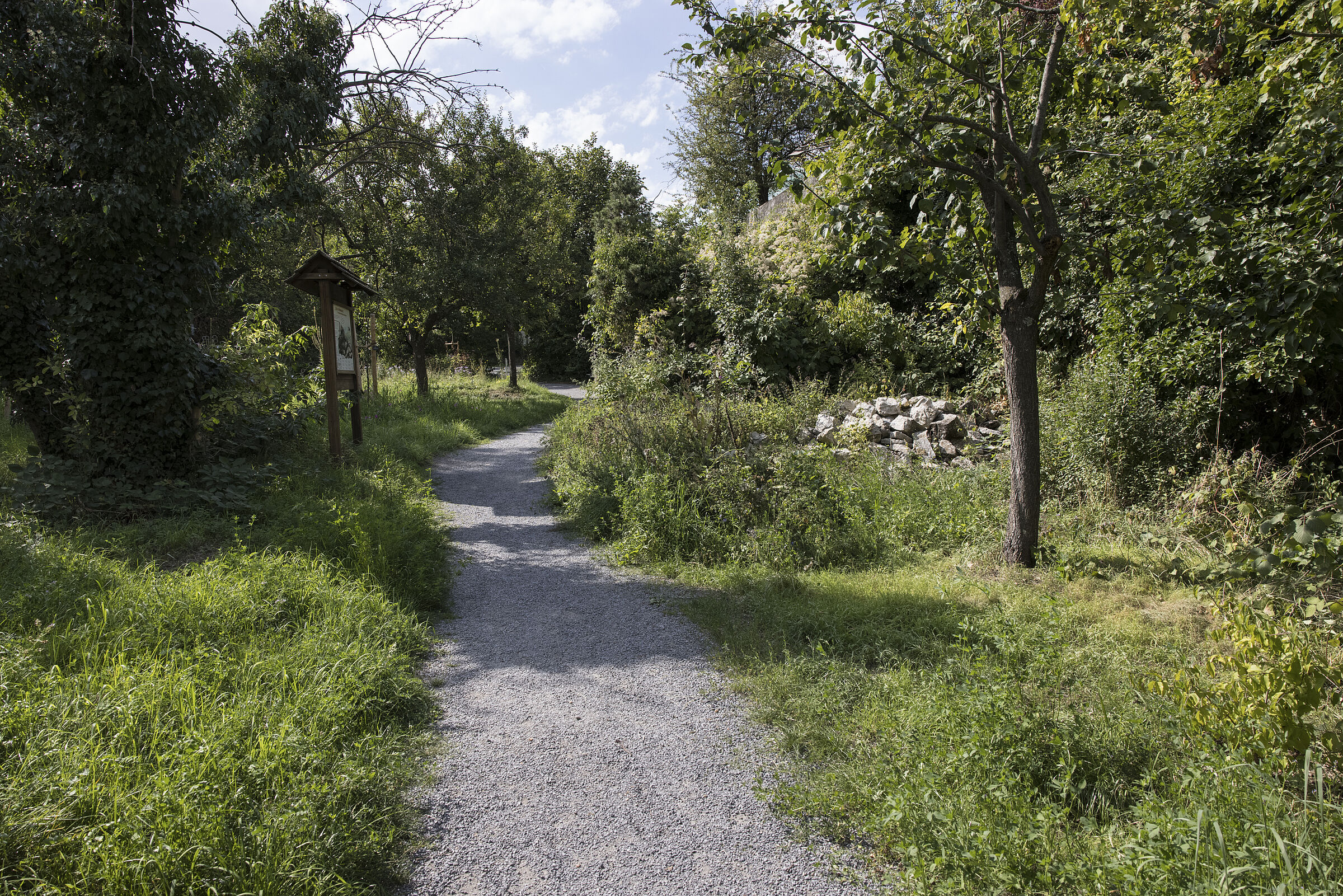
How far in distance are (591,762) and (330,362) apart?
757 centimetres

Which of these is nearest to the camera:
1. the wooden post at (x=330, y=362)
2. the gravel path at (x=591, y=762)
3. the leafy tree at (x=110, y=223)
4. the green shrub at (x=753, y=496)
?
the gravel path at (x=591, y=762)

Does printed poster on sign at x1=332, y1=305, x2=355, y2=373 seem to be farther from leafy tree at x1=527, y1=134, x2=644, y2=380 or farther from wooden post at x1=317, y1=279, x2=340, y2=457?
leafy tree at x1=527, y1=134, x2=644, y2=380

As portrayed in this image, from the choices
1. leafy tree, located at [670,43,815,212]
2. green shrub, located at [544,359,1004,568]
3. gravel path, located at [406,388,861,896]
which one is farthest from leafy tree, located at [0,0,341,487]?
leafy tree, located at [670,43,815,212]

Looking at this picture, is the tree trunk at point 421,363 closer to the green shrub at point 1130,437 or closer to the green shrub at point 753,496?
the green shrub at point 753,496

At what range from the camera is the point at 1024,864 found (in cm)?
238

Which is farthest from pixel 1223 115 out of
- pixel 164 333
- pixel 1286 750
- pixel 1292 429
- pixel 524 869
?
pixel 164 333

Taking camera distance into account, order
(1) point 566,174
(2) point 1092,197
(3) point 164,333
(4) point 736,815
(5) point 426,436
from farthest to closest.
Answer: (1) point 566,174
(5) point 426,436
(2) point 1092,197
(3) point 164,333
(4) point 736,815

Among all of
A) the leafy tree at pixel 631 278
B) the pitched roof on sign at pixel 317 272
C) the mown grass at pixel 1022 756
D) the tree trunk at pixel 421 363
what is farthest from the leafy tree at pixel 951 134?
the tree trunk at pixel 421 363

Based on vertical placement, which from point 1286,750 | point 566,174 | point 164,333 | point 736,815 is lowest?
point 736,815

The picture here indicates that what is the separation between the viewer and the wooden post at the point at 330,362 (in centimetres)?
896

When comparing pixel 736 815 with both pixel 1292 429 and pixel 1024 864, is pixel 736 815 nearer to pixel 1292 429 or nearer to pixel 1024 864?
pixel 1024 864

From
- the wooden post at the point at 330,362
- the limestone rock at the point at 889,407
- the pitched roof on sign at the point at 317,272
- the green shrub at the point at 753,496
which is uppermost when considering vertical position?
the pitched roof on sign at the point at 317,272

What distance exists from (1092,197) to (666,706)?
7846 mm

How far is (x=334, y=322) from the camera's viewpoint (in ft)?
30.3
